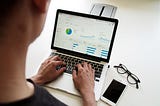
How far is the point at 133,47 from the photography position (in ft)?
4.43

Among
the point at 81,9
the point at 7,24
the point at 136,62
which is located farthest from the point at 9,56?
the point at 81,9

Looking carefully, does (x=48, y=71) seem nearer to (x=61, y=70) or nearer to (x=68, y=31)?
(x=61, y=70)

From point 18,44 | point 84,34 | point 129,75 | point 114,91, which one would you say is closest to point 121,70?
point 129,75

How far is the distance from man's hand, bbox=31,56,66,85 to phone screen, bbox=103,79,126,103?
0.23 m

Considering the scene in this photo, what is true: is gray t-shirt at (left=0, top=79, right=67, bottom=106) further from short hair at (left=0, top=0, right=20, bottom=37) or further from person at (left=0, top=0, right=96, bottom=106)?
short hair at (left=0, top=0, right=20, bottom=37)

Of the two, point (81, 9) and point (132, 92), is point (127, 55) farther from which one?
point (81, 9)

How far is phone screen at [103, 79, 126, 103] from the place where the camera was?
1.08 meters

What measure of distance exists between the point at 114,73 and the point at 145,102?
204mm

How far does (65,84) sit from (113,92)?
215 mm

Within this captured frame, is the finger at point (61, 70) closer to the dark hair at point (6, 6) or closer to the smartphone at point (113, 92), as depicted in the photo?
the smartphone at point (113, 92)

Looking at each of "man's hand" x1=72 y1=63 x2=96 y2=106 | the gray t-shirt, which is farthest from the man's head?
"man's hand" x1=72 y1=63 x2=96 y2=106

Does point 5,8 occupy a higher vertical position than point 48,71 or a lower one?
higher

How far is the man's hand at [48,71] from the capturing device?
1.12 m

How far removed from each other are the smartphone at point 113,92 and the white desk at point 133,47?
0.02 metres
